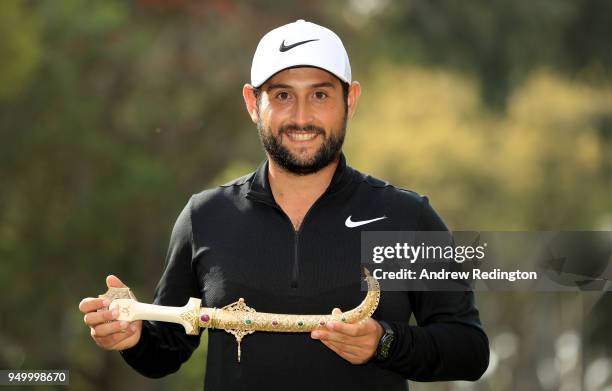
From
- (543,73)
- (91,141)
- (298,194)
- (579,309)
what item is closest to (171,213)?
(91,141)

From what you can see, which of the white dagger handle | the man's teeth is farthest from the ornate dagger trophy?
the man's teeth

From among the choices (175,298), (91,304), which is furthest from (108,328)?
(175,298)

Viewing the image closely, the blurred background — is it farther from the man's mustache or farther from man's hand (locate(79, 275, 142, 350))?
the man's mustache

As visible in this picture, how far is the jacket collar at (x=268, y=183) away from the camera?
4.93m

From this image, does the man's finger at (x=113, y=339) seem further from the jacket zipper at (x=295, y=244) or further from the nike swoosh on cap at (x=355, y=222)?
the nike swoosh on cap at (x=355, y=222)

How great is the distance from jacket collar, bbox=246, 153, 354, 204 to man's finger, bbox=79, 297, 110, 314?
2.61ft

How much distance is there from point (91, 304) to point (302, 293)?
838mm

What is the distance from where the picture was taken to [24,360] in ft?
78.6

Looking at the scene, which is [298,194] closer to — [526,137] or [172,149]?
[172,149]

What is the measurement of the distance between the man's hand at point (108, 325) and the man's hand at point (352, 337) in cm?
74

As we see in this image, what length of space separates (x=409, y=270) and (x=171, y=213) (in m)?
21.9

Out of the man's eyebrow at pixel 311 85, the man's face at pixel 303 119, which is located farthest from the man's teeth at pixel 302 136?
the man's eyebrow at pixel 311 85

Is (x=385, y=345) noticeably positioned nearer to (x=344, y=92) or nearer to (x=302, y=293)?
(x=302, y=293)

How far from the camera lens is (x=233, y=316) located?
15.3 feet
